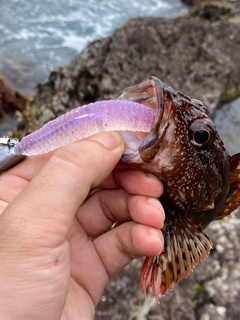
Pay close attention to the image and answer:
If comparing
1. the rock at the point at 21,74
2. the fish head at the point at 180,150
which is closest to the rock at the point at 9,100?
the rock at the point at 21,74

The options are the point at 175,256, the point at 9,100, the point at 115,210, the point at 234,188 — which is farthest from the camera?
the point at 9,100

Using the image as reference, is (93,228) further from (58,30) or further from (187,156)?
(58,30)

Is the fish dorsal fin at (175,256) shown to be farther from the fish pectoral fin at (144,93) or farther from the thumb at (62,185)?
the fish pectoral fin at (144,93)

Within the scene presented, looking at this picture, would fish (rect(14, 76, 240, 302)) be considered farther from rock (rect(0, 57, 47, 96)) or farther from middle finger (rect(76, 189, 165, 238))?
rock (rect(0, 57, 47, 96))

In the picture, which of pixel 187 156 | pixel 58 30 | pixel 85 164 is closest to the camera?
pixel 85 164

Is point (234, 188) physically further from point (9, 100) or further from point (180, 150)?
point (9, 100)

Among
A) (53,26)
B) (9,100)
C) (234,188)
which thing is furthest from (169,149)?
(53,26)

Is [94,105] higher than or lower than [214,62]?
higher

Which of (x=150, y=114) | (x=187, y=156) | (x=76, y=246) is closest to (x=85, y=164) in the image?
(x=150, y=114)
